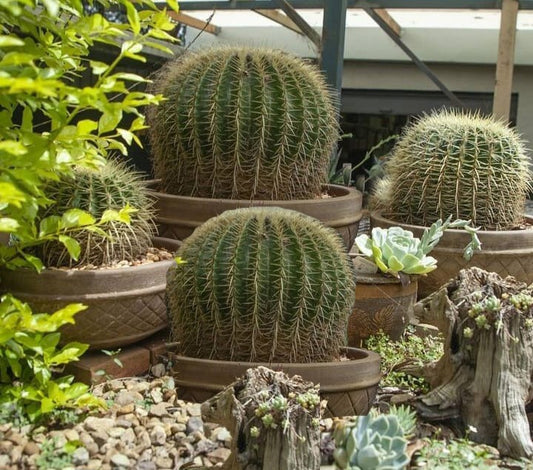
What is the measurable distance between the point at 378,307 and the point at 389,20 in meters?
5.02

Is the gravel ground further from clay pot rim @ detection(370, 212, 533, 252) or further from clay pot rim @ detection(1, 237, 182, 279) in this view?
clay pot rim @ detection(370, 212, 533, 252)

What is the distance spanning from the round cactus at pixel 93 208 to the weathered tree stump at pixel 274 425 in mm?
1003

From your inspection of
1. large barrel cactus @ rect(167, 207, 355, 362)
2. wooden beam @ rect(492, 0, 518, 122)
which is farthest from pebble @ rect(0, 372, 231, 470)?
wooden beam @ rect(492, 0, 518, 122)

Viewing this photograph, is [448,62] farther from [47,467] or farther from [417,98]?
[47,467]

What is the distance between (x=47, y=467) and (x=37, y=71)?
106cm

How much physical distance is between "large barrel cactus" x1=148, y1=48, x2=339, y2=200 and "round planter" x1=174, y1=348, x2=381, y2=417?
981 mm

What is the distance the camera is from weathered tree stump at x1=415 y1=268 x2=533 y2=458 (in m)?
2.49

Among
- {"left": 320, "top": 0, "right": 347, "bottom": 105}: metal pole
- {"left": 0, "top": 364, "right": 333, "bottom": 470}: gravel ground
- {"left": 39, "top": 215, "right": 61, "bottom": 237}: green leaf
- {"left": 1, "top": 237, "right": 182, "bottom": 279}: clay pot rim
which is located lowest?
{"left": 0, "top": 364, "right": 333, "bottom": 470}: gravel ground

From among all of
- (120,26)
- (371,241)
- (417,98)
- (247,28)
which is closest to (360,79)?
(417,98)

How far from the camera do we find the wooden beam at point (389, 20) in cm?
744

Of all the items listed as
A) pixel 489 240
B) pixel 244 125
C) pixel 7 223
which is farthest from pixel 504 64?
pixel 7 223

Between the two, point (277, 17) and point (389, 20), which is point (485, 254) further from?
point (389, 20)

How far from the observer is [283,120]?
3.36 metres

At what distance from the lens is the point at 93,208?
2939mm
